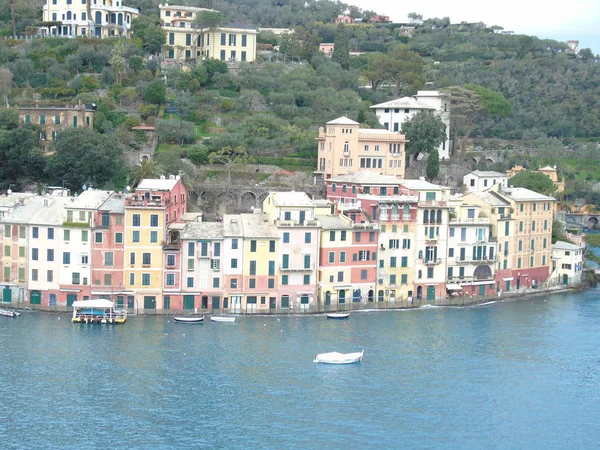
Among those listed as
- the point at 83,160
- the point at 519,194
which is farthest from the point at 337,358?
the point at 83,160

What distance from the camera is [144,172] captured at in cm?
7588

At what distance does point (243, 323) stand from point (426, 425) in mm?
17602

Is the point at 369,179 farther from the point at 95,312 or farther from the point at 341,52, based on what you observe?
the point at 341,52

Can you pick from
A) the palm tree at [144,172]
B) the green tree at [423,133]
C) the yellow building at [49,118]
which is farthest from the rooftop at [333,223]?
the yellow building at [49,118]

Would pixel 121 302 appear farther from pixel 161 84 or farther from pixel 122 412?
pixel 161 84

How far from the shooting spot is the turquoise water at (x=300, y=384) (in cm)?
4444

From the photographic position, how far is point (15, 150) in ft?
255

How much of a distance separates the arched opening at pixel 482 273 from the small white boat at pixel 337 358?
18.4 metres

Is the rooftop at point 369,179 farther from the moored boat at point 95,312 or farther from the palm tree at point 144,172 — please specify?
the moored boat at point 95,312

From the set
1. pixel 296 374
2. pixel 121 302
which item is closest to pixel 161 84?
pixel 121 302

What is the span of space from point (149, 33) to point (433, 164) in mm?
29440

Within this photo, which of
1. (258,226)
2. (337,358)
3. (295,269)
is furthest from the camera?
(258,226)

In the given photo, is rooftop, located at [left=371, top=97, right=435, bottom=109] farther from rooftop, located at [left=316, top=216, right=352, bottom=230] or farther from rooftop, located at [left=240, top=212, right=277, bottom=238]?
rooftop, located at [left=240, top=212, right=277, bottom=238]

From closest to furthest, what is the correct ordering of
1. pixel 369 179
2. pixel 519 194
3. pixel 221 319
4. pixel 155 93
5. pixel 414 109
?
pixel 221 319
pixel 369 179
pixel 519 194
pixel 155 93
pixel 414 109
